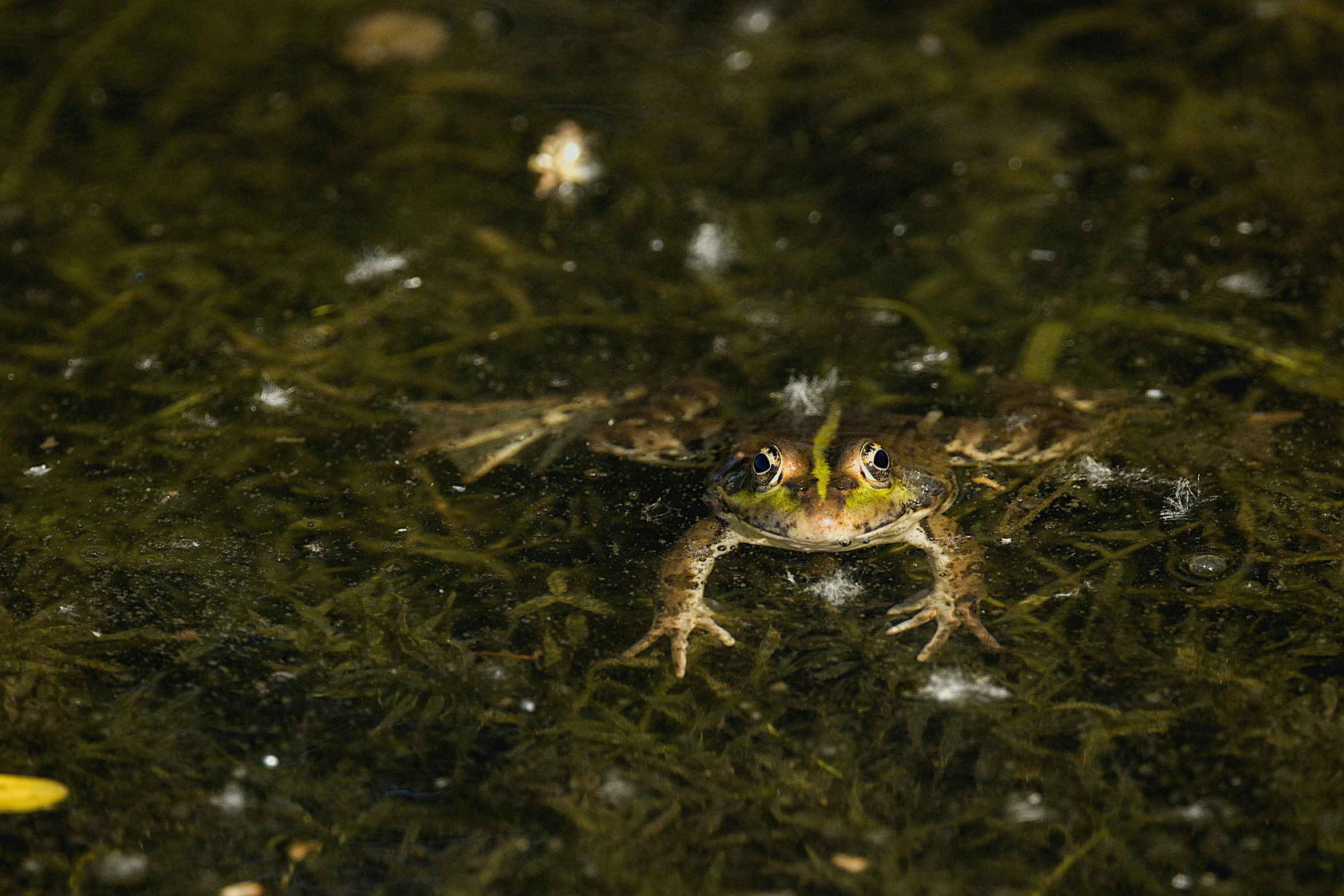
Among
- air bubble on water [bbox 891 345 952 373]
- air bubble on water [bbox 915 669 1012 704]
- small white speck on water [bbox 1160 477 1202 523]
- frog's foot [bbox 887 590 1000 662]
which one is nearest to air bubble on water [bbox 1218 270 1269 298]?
air bubble on water [bbox 891 345 952 373]

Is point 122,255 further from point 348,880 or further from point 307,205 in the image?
point 348,880

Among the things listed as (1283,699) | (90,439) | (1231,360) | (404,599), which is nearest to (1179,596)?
(1283,699)

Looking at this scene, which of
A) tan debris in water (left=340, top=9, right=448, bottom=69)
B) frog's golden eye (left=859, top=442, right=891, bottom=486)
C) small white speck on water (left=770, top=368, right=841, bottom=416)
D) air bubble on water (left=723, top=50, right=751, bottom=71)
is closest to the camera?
frog's golden eye (left=859, top=442, right=891, bottom=486)

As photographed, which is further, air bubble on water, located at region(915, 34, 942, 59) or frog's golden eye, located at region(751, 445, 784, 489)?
air bubble on water, located at region(915, 34, 942, 59)

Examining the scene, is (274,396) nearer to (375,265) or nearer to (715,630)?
(375,265)

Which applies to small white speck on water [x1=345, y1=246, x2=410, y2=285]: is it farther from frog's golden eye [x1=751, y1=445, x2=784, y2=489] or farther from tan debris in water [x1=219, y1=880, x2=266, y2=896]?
tan debris in water [x1=219, y1=880, x2=266, y2=896]

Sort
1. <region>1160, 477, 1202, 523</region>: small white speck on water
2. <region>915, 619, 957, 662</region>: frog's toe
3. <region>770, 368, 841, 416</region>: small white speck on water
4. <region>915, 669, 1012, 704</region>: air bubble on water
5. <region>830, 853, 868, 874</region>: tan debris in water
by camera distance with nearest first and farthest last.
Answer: <region>830, 853, 868, 874</region>: tan debris in water → <region>915, 669, 1012, 704</region>: air bubble on water → <region>915, 619, 957, 662</region>: frog's toe → <region>1160, 477, 1202, 523</region>: small white speck on water → <region>770, 368, 841, 416</region>: small white speck on water

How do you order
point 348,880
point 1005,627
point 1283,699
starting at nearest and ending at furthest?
point 348,880 < point 1283,699 < point 1005,627

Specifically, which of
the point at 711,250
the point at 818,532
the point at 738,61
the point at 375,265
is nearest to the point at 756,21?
the point at 738,61
